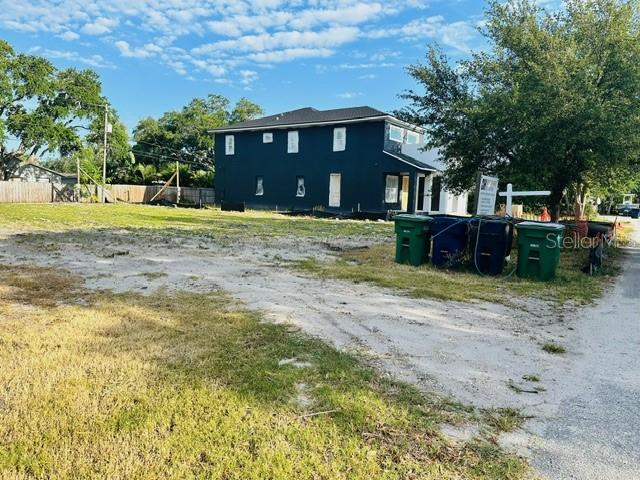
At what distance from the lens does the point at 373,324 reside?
15.6ft

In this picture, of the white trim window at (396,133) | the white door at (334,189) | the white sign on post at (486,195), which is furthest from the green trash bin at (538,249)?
the white door at (334,189)

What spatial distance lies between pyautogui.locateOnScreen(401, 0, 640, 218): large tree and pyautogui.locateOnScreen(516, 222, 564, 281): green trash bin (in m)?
3.90

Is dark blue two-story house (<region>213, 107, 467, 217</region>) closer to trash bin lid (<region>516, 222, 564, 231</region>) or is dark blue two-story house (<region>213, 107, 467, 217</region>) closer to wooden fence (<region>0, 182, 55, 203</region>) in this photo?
wooden fence (<region>0, 182, 55, 203</region>)

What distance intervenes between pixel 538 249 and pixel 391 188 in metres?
18.5

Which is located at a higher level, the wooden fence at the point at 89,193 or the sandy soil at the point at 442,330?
the wooden fence at the point at 89,193

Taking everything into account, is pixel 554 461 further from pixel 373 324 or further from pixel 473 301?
pixel 473 301

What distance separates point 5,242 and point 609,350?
1111cm

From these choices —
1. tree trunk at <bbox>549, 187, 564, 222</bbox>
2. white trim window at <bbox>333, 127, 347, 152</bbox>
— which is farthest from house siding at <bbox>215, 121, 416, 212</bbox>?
tree trunk at <bbox>549, 187, 564, 222</bbox>

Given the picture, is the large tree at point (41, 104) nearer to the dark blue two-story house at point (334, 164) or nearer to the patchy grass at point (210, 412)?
the dark blue two-story house at point (334, 164)

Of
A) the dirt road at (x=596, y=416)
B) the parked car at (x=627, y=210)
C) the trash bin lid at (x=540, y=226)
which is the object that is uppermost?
the parked car at (x=627, y=210)

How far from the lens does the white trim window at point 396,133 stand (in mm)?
25111

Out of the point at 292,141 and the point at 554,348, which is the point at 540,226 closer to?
the point at 554,348

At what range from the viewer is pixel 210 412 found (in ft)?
8.84

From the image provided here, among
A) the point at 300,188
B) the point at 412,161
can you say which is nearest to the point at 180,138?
the point at 300,188
